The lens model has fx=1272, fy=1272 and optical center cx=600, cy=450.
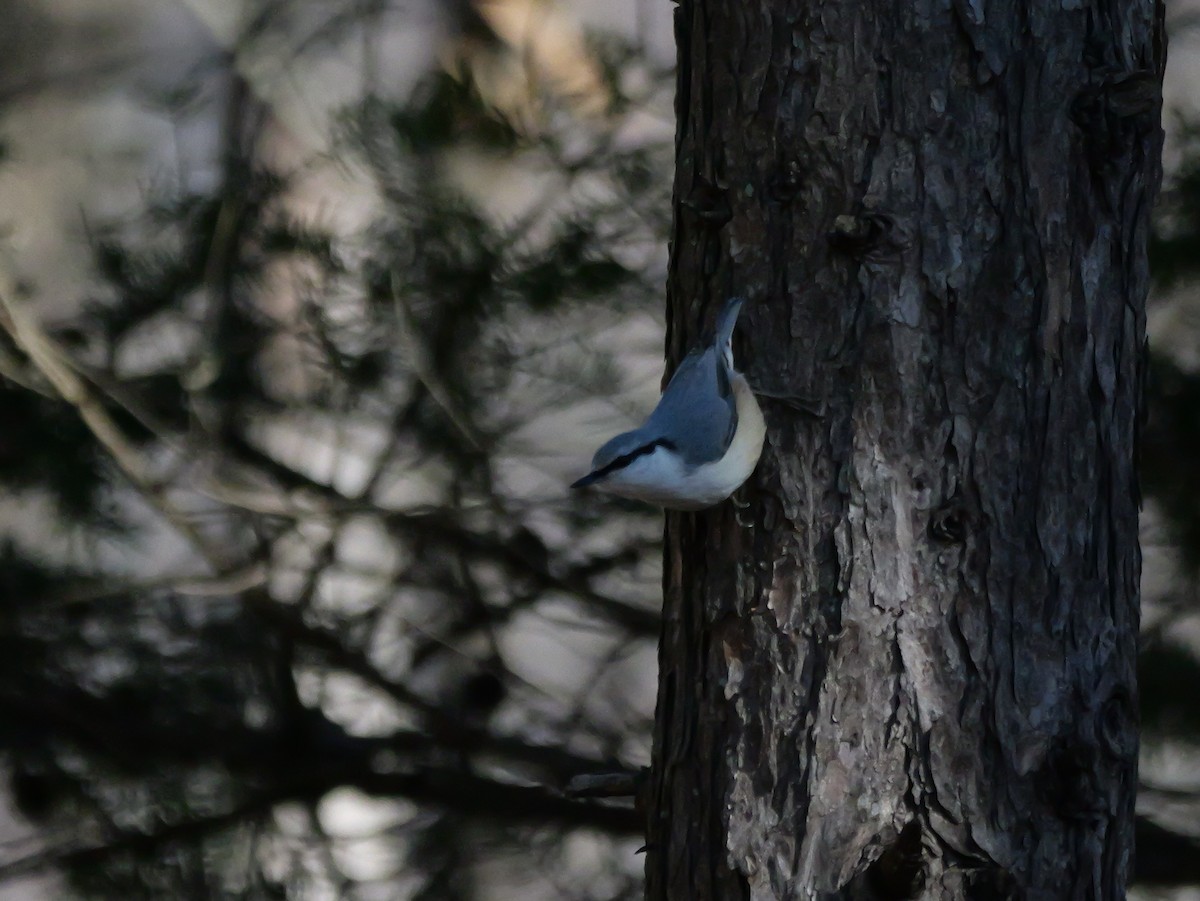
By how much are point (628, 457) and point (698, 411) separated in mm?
112

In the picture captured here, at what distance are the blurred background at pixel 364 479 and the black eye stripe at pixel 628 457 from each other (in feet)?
3.26

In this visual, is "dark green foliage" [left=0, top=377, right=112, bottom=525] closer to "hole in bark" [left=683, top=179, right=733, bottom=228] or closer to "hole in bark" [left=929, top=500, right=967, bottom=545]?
"hole in bark" [left=683, top=179, right=733, bottom=228]

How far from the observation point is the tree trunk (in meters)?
1.55

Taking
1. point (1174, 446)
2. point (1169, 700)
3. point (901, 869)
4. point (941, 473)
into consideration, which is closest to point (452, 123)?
point (941, 473)

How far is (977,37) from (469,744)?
210cm

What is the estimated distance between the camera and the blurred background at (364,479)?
266 centimetres

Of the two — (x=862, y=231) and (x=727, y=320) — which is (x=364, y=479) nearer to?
(x=727, y=320)

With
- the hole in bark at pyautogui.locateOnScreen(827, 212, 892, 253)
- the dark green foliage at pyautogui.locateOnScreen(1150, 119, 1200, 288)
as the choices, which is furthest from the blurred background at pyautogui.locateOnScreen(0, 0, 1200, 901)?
the hole in bark at pyautogui.locateOnScreen(827, 212, 892, 253)

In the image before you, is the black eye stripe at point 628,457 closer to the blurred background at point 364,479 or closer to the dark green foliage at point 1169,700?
the blurred background at point 364,479

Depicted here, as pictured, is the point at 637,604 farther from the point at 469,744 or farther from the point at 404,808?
the point at 404,808

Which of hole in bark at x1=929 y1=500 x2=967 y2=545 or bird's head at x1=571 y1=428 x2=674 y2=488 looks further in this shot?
bird's head at x1=571 y1=428 x2=674 y2=488

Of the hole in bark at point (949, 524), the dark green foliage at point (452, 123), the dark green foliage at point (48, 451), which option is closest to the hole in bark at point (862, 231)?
the hole in bark at point (949, 524)

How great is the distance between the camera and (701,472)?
1.61m

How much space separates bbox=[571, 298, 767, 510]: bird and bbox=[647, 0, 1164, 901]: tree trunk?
0.05 meters
